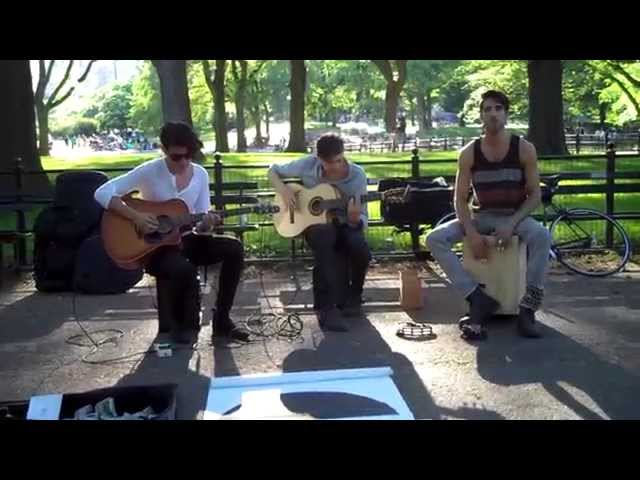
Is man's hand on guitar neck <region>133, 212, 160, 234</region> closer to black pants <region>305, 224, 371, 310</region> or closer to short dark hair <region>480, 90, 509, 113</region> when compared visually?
black pants <region>305, 224, 371, 310</region>

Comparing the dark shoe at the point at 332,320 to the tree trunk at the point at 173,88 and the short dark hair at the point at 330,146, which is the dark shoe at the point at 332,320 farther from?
the tree trunk at the point at 173,88

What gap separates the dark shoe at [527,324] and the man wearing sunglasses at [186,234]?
2018 mm

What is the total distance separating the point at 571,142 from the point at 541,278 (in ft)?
97.8

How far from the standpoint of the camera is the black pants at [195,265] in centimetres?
611

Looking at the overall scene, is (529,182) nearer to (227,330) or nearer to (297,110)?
(227,330)

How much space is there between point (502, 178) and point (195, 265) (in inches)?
94.0

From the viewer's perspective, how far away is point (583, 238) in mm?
8719

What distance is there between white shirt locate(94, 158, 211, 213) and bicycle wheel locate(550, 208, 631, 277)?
3.98 metres

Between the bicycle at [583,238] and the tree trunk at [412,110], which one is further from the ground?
the tree trunk at [412,110]

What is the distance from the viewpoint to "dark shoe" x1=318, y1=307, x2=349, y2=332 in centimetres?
646

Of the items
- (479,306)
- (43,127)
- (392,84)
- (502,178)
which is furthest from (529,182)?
(43,127)

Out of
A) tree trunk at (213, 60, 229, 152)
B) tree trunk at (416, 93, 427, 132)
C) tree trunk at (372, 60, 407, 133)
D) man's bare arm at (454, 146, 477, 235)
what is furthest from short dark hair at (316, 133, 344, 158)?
tree trunk at (416, 93, 427, 132)

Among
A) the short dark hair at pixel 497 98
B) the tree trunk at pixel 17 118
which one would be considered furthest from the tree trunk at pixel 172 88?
the short dark hair at pixel 497 98

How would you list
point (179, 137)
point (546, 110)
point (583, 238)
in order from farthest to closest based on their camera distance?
point (546, 110), point (583, 238), point (179, 137)
